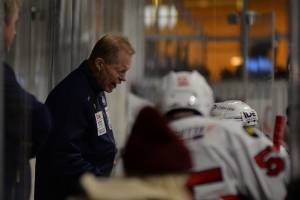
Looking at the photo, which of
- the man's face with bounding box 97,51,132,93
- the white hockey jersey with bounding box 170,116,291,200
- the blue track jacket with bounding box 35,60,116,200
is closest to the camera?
the white hockey jersey with bounding box 170,116,291,200

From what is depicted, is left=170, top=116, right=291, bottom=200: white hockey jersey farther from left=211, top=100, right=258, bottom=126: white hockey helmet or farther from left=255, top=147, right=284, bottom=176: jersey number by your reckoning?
left=211, top=100, right=258, bottom=126: white hockey helmet

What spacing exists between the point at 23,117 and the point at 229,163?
3.73ft

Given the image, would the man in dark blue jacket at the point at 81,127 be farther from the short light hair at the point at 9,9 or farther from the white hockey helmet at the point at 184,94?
the white hockey helmet at the point at 184,94

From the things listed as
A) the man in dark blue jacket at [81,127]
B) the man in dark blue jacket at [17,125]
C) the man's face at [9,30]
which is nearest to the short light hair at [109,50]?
the man in dark blue jacket at [81,127]

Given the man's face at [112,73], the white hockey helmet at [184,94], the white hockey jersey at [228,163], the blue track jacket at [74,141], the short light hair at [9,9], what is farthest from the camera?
the man's face at [112,73]

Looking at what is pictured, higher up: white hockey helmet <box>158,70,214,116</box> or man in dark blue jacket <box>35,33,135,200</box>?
white hockey helmet <box>158,70,214,116</box>

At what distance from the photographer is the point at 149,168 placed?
1.81 m

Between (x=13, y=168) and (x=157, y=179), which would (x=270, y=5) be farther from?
(x=157, y=179)

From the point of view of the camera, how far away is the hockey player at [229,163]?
233 centimetres

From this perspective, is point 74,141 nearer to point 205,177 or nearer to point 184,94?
point 184,94

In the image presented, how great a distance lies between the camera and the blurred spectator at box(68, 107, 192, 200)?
172 cm

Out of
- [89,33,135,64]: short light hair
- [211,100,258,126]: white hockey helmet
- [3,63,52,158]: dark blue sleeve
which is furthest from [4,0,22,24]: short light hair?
[211,100,258,126]: white hockey helmet

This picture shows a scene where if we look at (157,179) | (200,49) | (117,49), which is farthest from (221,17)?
(157,179)

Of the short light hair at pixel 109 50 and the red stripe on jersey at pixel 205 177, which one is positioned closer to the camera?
the red stripe on jersey at pixel 205 177
